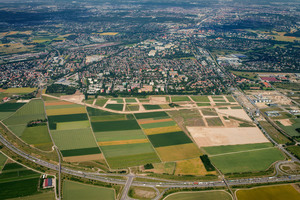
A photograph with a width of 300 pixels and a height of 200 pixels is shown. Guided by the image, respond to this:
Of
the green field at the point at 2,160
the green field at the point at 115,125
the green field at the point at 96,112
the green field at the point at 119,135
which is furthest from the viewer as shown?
the green field at the point at 96,112

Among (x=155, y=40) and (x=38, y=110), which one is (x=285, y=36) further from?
(x=38, y=110)

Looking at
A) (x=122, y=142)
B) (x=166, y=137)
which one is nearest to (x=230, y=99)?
(x=166, y=137)

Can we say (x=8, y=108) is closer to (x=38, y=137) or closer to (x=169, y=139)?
(x=38, y=137)

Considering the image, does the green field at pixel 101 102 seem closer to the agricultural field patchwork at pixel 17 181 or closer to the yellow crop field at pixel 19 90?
the yellow crop field at pixel 19 90

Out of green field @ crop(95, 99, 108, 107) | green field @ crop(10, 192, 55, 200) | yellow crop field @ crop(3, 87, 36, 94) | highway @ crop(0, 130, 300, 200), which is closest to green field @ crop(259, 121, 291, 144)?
highway @ crop(0, 130, 300, 200)

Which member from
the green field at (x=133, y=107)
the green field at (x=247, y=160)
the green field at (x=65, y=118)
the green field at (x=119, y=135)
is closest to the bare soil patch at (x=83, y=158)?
the green field at (x=119, y=135)

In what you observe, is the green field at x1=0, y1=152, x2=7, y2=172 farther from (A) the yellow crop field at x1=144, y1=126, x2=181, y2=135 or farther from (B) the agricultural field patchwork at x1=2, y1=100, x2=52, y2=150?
(A) the yellow crop field at x1=144, y1=126, x2=181, y2=135
